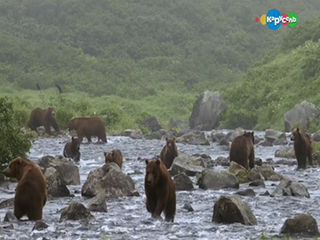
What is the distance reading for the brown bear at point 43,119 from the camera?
31516mm

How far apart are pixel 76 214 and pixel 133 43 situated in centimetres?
7499

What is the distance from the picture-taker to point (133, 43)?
282 ft

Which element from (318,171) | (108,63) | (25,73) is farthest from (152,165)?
(108,63)

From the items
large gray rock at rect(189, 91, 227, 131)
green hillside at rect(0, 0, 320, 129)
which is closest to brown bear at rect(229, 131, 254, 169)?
large gray rock at rect(189, 91, 227, 131)

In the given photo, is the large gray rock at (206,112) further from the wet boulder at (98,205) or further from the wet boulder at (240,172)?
the wet boulder at (98,205)

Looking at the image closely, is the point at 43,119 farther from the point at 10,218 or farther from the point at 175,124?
the point at 10,218

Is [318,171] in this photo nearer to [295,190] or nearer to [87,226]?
[295,190]

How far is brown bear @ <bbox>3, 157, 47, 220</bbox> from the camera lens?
1073cm

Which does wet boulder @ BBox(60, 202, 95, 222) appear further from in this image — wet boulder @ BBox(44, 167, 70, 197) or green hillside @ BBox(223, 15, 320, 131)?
green hillside @ BBox(223, 15, 320, 131)

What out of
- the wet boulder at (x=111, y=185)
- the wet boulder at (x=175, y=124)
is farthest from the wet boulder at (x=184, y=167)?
the wet boulder at (x=175, y=124)

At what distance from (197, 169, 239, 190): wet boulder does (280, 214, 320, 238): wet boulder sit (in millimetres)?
4890

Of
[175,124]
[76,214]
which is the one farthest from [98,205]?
[175,124]

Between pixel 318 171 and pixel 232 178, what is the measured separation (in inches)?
184

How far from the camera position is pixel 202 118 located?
43.6 metres
